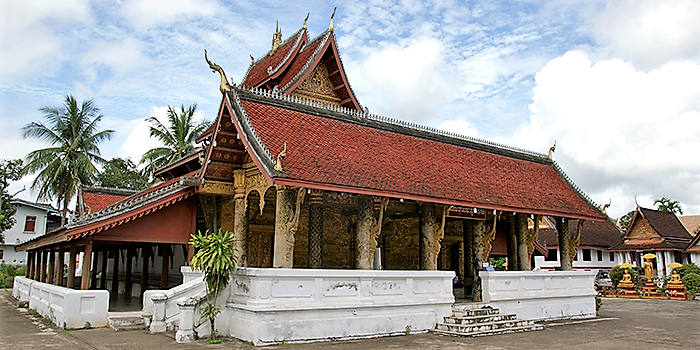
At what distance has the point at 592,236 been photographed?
1779 inches

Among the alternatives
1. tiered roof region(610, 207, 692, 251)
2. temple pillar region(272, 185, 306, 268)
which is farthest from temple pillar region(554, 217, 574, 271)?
tiered roof region(610, 207, 692, 251)

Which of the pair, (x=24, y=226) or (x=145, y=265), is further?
(x=24, y=226)

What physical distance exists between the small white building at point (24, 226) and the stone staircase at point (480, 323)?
3793cm

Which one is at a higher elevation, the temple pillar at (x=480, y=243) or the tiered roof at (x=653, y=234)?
the tiered roof at (x=653, y=234)

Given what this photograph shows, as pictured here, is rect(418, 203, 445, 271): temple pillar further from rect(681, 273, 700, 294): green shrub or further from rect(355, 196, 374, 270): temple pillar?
rect(681, 273, 700, 294): green shrub

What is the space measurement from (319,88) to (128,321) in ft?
33.0

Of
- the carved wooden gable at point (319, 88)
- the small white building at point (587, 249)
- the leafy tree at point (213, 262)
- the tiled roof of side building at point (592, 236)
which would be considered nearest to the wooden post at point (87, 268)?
the leafy tree at point (213, 262)

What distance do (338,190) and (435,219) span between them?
4.16m

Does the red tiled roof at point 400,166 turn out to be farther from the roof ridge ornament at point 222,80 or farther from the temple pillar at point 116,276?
the temple pillar at point 116,276

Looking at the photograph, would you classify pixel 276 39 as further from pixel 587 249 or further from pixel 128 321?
pixel 587 249

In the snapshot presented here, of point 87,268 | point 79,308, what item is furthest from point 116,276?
point 79,308

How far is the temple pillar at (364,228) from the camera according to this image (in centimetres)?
1198

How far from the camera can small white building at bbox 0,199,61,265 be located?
41031 millimetres

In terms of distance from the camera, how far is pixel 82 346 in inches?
356
